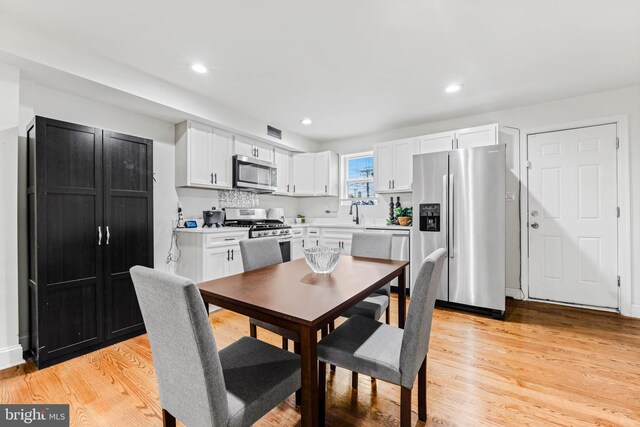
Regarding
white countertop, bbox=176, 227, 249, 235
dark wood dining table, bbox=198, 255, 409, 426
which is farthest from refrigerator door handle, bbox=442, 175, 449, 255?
white countertop, bbox=176, 227, 249, 235

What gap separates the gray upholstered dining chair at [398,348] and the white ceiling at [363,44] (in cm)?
172

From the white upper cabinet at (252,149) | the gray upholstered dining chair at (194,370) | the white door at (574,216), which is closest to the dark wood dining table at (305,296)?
the gray upholstered dining chair at (194,370)

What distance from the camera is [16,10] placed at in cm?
184

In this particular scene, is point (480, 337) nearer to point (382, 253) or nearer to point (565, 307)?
point (382, 253)

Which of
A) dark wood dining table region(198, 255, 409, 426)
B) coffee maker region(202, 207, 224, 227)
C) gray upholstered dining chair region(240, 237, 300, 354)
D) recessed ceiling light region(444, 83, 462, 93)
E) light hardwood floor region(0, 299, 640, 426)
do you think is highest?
recessed ceiling light region(444, 83, 462, 93)

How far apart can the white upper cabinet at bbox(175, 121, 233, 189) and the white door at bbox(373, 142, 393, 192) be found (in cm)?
220

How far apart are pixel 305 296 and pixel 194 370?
0.54 m

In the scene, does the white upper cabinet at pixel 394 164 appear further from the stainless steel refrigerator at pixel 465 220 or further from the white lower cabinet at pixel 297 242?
the white lower cabinet at pixel 297 242

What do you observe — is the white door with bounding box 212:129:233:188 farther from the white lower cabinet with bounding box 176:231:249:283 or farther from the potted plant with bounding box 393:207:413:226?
the potted plant with bounding box 393:207:413:226

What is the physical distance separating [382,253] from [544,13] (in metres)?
2.07

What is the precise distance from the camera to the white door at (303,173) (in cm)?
491

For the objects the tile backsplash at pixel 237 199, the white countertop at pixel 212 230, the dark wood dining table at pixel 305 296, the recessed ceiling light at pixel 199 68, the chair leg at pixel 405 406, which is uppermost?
the recessed ceiling light at pixel 199 68

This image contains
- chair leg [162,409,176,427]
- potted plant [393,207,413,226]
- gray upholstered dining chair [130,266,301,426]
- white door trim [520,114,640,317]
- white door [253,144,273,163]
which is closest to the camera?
gray upholstered dining chair [130,266,301,426]

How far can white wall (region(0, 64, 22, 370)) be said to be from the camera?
2041mm
